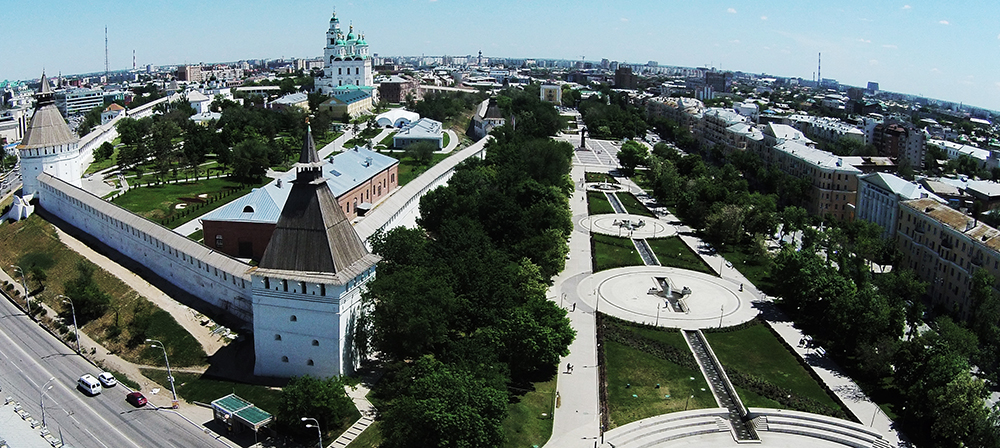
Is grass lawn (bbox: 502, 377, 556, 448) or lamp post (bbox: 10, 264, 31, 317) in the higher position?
lamp post (bbox: 10, 264, 31, 317)

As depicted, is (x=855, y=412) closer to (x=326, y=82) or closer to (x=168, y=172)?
(x=168, y=172)

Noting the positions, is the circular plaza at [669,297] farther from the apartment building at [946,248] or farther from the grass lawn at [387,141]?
the grass lawn at [387,141]

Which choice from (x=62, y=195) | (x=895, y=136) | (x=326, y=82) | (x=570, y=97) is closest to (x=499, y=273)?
(x=62, y=195)

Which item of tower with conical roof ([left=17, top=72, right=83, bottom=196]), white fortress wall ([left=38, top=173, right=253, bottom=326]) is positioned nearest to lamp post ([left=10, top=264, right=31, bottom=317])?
white fortress wall ([left=38, top=173, right=253, bottom=326])

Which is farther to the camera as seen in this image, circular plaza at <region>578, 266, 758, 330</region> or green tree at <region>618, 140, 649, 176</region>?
green tree at <region>618, 140, 649, 176</region>

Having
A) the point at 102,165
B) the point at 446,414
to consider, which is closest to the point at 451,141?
the point at 102,165

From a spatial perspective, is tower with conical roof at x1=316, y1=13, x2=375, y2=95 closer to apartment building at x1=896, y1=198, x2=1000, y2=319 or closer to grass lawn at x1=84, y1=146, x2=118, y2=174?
grass lawn at x1=84, y1=146, x2=118, y2=174
